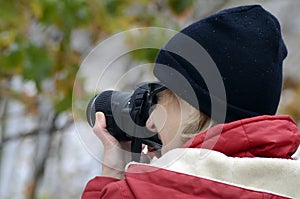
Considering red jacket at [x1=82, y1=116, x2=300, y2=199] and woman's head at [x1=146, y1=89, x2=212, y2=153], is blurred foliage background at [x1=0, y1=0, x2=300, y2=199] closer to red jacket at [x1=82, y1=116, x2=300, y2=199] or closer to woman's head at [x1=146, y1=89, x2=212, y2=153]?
woman's head at [x1=146, y1=89, x2=212, y2=153]

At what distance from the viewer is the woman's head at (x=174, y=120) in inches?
60.9

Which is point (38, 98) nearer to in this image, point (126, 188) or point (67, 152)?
point (126, 188)

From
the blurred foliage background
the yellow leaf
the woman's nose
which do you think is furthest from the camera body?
the yellow leaf

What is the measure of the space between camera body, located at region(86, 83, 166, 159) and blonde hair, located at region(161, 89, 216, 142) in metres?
0.06

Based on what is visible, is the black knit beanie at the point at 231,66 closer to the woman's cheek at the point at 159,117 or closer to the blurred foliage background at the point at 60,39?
the woman's cheek at the point at 159,117

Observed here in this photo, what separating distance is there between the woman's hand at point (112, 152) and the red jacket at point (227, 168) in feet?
0.30

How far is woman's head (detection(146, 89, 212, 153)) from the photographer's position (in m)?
1.55

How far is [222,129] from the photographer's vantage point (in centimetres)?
149

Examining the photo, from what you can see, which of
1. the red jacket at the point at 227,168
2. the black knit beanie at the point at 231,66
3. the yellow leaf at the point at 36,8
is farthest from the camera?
the yellow leaf at the point at 36,8

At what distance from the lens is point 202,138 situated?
1.49 metres

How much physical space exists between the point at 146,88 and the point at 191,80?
108 mm

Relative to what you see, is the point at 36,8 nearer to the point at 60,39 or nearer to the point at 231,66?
the point at 60,39

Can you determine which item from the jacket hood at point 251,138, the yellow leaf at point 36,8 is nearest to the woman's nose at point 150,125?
Answer: the jacket hood at point 251,138

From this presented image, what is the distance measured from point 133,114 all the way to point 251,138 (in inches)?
10.0
